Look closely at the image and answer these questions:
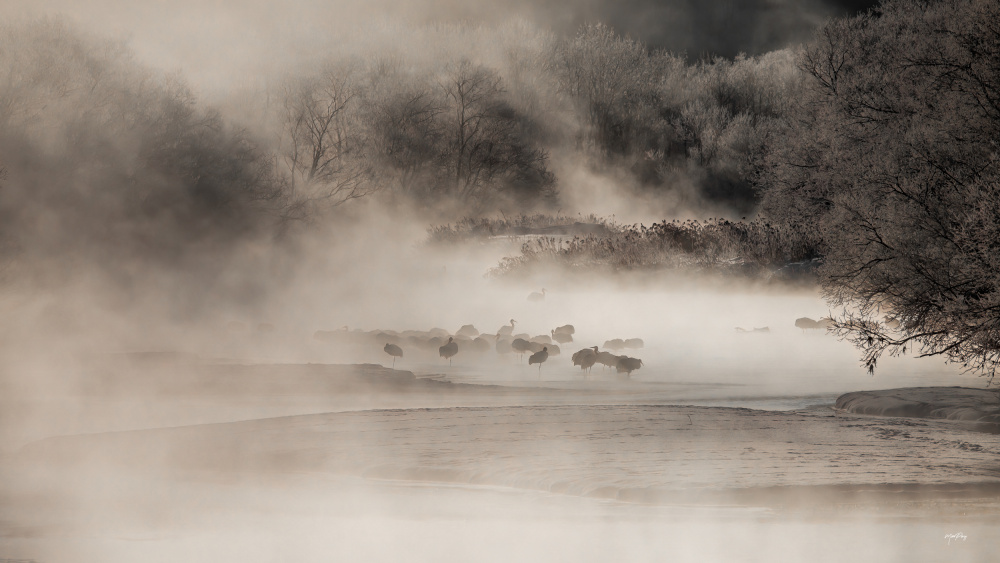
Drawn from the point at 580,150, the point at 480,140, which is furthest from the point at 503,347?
the point at 580,150

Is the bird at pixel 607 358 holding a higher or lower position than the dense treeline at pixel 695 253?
lower

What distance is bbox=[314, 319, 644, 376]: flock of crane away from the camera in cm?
1000

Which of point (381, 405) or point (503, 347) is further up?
point (503, 347)

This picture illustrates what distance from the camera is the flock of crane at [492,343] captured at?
1000 cm

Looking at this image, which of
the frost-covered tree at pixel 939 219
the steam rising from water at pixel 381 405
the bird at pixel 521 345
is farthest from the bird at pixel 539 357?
the frost-covered tree at pixel 939 219

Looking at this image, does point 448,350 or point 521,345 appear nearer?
point 448,350

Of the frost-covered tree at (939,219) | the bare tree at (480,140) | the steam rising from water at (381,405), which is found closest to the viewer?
the steam rising from water at (381,405)

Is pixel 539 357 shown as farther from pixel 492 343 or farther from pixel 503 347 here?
pixel 492 343

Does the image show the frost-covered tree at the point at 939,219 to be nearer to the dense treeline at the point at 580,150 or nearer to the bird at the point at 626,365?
the dense treeline at the point at 580,150

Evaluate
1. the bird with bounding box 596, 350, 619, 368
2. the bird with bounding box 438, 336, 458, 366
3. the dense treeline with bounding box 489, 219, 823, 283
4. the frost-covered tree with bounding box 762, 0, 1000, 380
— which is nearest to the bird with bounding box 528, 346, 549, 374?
the bird with bounding box 596, 350, 619, 368

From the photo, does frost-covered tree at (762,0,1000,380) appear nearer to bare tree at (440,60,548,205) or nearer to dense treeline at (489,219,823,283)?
dense treeline at (489,219,823,283)

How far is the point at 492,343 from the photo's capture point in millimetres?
12852

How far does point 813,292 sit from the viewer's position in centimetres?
1781

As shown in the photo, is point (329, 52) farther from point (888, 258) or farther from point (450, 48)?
point (888, 258)
